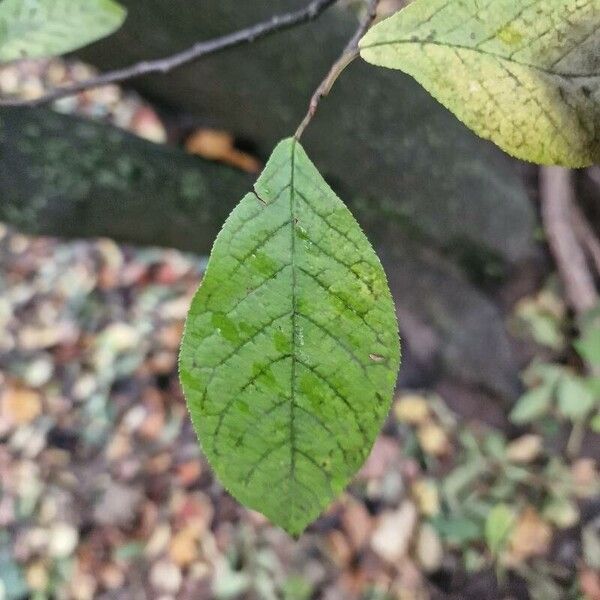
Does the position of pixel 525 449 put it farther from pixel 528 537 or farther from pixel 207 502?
pixel 207 502

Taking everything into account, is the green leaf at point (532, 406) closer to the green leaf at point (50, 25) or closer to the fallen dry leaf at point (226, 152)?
the fallen dry leaf at point (226, 152)

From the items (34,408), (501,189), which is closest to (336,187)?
(501,189)

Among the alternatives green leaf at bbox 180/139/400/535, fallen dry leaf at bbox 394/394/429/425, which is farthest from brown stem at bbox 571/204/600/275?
green leaf at bbox 180/139/400/535

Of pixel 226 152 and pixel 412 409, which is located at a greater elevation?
pixel 226 152

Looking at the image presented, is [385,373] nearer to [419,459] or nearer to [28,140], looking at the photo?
[28,140]

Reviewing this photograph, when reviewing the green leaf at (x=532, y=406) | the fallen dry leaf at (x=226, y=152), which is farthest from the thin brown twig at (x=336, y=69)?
the green leaf at (x=532, y=406)

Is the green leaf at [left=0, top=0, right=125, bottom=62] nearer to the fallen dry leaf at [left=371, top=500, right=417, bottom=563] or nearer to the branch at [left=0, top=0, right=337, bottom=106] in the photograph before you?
the branch at [left=0, top=0, right=337, bottom=106]

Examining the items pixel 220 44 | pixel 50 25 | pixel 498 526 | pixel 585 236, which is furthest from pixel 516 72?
pixel 585 236
